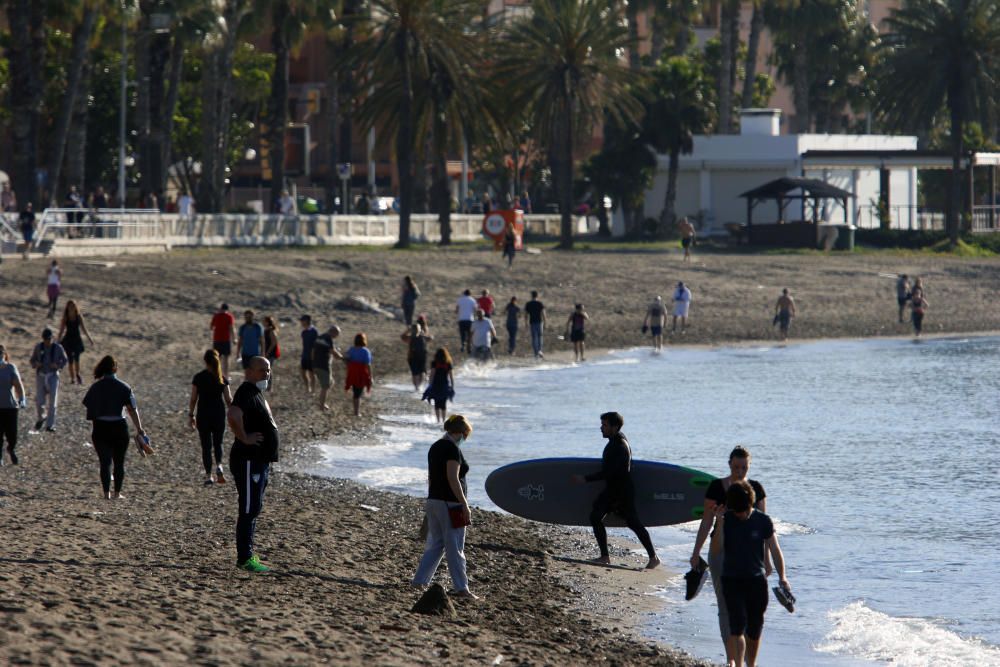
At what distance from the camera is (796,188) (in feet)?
195

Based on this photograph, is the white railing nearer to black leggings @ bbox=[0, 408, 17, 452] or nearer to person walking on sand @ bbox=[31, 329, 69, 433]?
person walking on sand @ bbox=[31, 329, 69, 433]

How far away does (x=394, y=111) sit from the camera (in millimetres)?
51250

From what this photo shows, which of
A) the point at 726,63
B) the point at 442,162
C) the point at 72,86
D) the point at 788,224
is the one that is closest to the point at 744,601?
the point at 72,86

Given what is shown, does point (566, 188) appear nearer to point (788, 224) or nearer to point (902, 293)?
point (788, 224)

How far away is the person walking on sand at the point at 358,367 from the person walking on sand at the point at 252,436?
466 inches

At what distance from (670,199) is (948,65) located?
13.1 m

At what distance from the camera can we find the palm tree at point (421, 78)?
4956 centimetres

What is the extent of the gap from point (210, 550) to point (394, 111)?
129ft

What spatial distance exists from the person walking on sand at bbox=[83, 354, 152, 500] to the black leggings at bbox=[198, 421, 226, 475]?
866mm

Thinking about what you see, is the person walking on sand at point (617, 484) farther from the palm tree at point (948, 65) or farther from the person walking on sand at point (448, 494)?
the palm tree at point (948, 65)

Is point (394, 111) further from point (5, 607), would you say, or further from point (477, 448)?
point (5, 607)

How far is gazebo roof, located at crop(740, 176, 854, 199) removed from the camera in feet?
194

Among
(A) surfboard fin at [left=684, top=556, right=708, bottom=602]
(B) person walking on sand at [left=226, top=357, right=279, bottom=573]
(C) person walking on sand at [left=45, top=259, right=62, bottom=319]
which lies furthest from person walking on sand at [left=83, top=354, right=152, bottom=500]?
(C) person walking on sand at [left=45, top=259, right=62, bottom=319]

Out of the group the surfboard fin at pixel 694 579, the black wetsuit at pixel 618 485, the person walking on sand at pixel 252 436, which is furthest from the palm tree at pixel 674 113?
the surfboard fin at pixel 694 579
